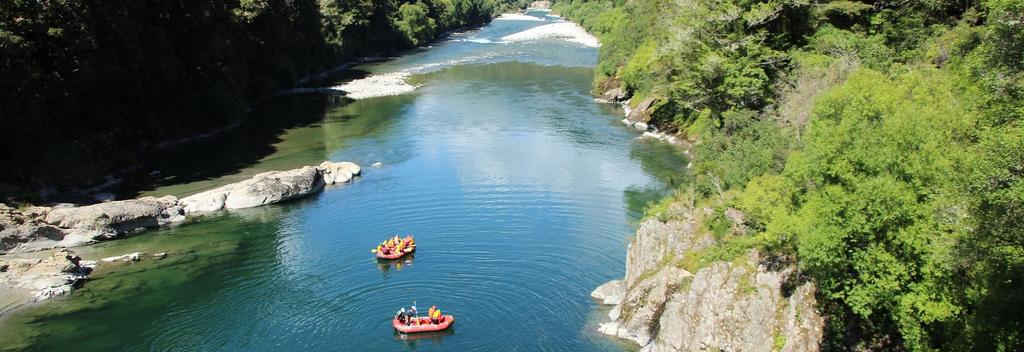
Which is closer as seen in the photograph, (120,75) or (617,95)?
(120,75)

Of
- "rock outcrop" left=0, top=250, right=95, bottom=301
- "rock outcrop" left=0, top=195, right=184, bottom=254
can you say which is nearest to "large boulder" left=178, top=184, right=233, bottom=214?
"rock outcrop" left=0, top=195, right=184, bottom=254

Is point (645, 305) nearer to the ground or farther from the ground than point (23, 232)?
nearer to the ground

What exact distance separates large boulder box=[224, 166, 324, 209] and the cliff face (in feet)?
96.2

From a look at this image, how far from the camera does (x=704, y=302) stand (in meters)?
28.4

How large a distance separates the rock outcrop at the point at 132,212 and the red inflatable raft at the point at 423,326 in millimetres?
23746

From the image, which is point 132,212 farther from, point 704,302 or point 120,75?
point 704,302

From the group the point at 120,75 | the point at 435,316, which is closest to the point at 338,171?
the point at 120,75

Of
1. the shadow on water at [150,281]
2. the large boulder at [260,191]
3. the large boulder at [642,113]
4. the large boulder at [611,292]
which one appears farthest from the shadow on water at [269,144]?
the large boulder at [611,292]

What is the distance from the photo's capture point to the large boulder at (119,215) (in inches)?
1802

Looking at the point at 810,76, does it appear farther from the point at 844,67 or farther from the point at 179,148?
the point at 179,148

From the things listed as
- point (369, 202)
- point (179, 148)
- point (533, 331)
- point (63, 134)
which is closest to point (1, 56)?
→ point (63, 134)

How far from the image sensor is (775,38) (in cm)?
5256

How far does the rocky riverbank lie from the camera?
127 feet

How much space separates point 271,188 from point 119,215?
10.4m
